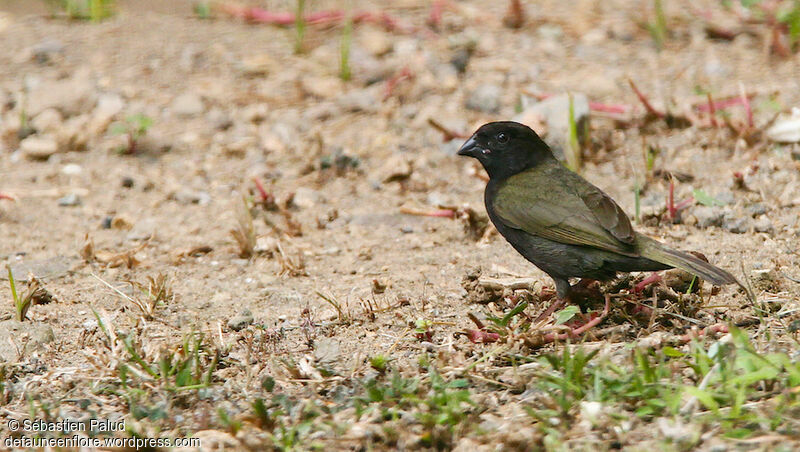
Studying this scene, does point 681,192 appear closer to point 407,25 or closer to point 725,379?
point 725,379

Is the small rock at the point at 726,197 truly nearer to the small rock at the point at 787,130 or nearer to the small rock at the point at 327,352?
the small rock at the point at 787,130

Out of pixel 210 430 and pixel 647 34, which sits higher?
pixel 647 34

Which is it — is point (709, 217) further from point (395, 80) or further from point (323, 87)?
point (323, 87)

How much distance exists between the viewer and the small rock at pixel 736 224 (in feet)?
16.8

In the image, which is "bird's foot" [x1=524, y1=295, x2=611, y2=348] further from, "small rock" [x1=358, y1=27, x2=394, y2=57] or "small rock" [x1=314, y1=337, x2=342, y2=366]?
"small rock" [x1=358, y1=27, x2=394, y2=57]

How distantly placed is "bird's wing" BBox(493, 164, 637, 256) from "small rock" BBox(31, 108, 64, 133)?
360 cm

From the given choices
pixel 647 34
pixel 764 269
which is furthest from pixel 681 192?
pixel 647 34

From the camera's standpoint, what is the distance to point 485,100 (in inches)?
265

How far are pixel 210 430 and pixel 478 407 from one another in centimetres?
94

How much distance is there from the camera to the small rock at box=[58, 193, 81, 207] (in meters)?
6.00

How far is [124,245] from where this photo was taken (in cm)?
550

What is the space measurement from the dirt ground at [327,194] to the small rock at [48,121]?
0.6 inches

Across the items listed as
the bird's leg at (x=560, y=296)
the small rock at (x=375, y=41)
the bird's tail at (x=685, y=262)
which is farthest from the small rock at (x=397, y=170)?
the bird's tail at (x=685, y=262)

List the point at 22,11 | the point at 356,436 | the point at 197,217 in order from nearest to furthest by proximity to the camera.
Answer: the point at 356,436, the point at 197,217, the point at 22,11
